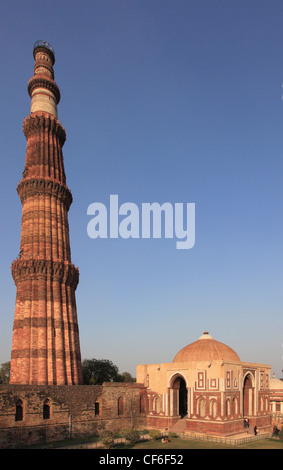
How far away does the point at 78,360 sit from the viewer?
39.5m

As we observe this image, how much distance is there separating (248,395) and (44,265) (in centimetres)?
2430

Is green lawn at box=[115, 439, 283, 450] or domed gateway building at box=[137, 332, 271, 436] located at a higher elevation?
domed gateway building at box=[137, 332, 271, 436]

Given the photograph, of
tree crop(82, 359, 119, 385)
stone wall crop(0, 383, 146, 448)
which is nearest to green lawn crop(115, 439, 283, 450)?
stone wall crop(0, 383, 146, 448)

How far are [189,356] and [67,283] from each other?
14152 mm

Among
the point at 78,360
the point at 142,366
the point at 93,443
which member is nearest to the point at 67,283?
the point at 78,360

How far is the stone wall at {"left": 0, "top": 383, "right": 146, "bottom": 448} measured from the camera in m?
29.3

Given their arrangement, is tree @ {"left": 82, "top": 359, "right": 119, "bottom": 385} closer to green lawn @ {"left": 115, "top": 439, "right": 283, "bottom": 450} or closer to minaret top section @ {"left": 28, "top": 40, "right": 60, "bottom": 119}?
green lawn @ {"left": 115, "top": 439, "right": 283, "bottom": 450}

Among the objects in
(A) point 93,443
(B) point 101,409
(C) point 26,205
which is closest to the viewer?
(A) point 93,443

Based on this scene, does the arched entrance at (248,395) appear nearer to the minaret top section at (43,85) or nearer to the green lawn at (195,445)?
the green lawn at (195,445)

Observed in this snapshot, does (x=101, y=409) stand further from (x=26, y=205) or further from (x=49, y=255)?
(x=26, y=205)

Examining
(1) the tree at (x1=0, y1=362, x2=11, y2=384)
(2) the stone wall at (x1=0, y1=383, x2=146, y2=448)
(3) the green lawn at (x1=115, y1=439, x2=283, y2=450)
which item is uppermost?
(2) the stone wall at (x1=0, y1=383, x2=146, y2=448)

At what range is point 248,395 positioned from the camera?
40688 millimetres

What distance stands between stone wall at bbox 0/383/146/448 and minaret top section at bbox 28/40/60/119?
29.9 metres

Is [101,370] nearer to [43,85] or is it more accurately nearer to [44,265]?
[44,265]
